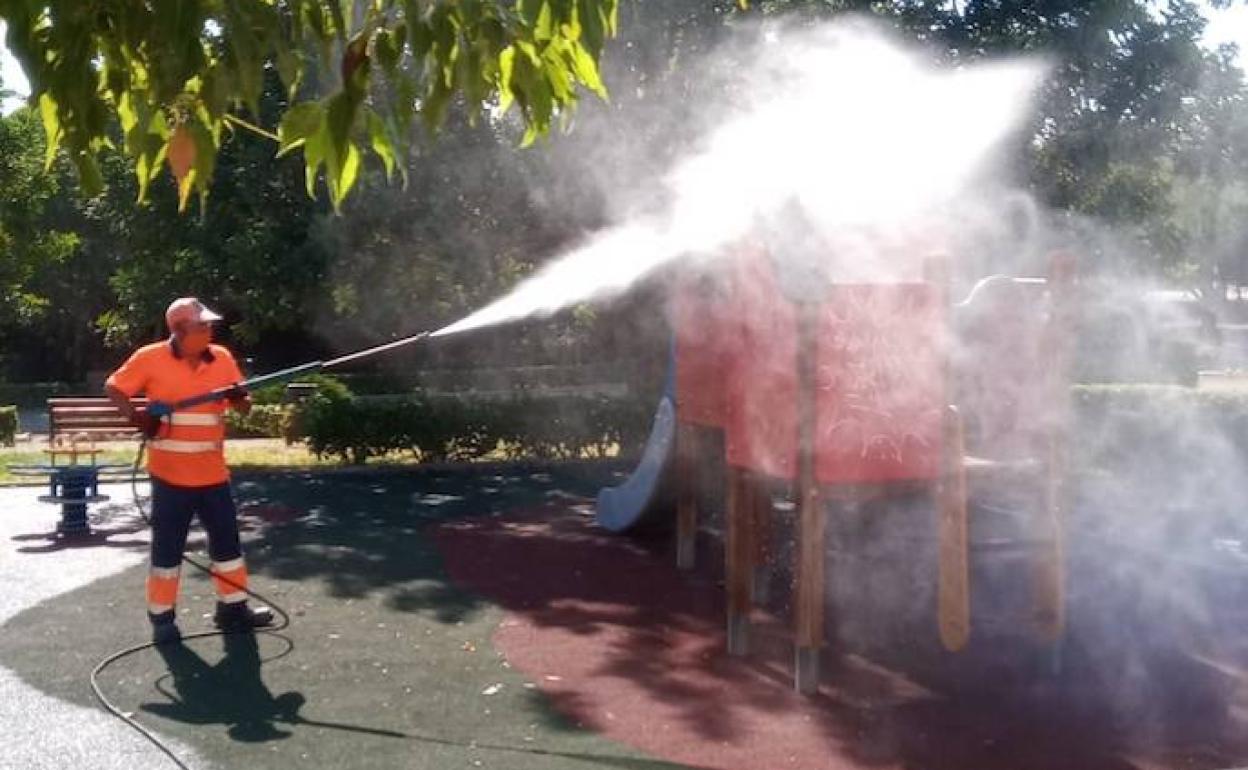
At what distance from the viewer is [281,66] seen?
3.26 metres

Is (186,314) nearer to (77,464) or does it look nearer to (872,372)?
(872,372)

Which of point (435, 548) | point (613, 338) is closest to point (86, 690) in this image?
point (435, 548)

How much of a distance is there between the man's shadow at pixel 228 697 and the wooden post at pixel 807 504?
2476 millimetres

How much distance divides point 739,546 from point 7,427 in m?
A: 19.8

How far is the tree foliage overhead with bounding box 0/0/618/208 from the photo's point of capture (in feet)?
10.1

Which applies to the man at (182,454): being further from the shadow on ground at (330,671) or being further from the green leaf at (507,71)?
the green leaf at (507,71)

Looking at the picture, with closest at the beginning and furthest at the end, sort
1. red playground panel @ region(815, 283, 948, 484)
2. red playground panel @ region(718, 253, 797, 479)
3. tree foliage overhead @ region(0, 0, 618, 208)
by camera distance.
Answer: tree foliage overhead @ region(0, 0, 618, 208) → red playground panel @ region(815, 283, 948, 484) → red playground panel @ region(718, 253, 797, 479)

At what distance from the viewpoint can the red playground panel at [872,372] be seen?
266 inches

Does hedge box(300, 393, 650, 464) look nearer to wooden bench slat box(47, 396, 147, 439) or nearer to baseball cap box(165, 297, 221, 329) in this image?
wooden bench slat box(47, 396, 147, 439)

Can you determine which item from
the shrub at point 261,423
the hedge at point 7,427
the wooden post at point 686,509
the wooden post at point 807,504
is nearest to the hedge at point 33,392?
the hedge at point 7,427

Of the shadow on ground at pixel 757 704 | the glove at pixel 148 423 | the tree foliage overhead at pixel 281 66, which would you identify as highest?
the tree foliage overhead at pixel 281 66

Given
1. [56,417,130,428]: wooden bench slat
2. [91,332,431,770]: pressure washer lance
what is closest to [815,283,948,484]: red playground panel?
[91,332,431,770]: pressure washer lance

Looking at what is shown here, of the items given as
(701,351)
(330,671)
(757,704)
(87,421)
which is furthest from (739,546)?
(87,421)

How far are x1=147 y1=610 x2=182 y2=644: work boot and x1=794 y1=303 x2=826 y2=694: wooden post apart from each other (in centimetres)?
356
